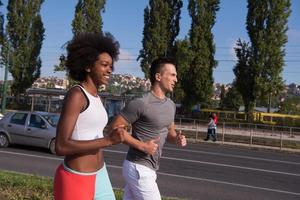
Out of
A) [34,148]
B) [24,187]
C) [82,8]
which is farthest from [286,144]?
[82,8]

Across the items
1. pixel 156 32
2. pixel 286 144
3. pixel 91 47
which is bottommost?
pixel 286 144

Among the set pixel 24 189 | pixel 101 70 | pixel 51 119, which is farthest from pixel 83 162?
pixel 51 119

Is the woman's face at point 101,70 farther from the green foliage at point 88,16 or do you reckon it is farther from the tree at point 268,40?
the green foliage at point 88,16

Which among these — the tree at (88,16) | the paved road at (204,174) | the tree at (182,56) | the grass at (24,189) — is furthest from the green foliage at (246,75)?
the grass at (24,189)

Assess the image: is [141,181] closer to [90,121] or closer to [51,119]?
[90,121]

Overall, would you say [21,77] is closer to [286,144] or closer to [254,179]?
[286,144]

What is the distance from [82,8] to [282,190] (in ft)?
141

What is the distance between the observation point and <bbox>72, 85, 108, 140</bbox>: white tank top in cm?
334

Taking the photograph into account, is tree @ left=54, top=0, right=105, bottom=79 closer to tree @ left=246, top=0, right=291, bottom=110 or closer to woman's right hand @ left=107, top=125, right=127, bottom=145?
tree @ left=246, top=0, right=291, bottom=110

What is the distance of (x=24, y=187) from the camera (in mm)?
7316

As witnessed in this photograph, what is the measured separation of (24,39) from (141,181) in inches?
1917

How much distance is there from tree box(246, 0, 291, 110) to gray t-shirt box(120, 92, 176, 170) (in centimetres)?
4144

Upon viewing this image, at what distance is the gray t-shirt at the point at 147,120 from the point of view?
448 cm

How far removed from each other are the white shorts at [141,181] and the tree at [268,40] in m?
41.6
